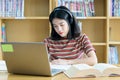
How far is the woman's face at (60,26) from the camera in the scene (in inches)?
81.6

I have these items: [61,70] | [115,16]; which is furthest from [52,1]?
[61,70]

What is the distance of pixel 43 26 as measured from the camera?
10.2ft

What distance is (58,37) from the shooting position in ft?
7.23

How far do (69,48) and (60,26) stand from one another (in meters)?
0.21

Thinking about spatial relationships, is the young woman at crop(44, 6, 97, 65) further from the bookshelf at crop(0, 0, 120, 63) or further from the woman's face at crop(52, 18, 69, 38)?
the bookshelf at crop(0, 0, 120, 63)

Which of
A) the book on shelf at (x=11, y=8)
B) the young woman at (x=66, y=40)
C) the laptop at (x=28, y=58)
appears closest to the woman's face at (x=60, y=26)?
the young woman at (x=66, y=40)

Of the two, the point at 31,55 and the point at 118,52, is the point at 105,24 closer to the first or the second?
the point at 118,52

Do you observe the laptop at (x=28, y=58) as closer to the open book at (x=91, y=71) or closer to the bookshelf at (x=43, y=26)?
the open book at (x=91, y=71)

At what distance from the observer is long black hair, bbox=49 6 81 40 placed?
82.1 inches

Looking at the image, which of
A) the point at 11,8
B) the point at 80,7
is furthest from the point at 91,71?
the point at 11,8

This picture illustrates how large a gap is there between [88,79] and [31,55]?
343 millimetres

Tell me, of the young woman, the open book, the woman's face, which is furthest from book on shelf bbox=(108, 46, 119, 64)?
the open book

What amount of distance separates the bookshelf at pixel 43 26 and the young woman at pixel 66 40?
871mm

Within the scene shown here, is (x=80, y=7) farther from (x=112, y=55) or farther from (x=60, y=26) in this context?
(x=60, y=26)
